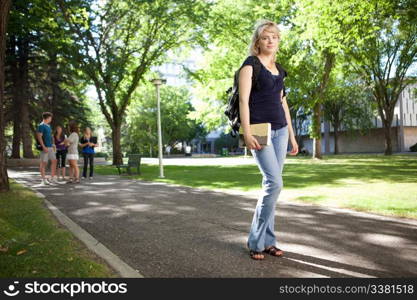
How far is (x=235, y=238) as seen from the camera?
405 centimetres

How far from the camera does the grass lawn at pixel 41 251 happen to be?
9.02ft

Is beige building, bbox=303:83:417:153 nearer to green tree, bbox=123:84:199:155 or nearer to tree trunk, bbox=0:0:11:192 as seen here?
green tree, bbox=123:84:199:155

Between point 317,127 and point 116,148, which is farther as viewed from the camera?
point 317,127

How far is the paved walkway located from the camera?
3.00 m

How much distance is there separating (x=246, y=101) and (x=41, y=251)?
2.57 metres

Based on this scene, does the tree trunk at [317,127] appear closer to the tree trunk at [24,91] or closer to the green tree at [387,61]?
the green tree at [387,61]

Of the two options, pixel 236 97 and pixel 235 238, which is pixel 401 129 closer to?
pixel 235 238

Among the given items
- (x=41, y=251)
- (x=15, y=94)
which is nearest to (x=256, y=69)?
(x=41, y=251)

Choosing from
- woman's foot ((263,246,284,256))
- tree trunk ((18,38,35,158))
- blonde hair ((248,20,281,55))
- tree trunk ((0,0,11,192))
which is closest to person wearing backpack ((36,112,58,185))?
tree trunk ((0,0,11,192))

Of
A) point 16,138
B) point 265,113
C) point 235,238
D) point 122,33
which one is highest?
point 122,33

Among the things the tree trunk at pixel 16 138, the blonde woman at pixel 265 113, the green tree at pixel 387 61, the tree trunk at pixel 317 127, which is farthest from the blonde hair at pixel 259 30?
the tree trunk at pixel 16 138

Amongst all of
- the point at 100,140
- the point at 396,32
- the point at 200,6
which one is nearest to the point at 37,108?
the point at 200,6

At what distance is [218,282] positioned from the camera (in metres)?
2.63

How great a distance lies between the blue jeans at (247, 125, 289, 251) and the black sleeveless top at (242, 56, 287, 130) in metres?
0.13
